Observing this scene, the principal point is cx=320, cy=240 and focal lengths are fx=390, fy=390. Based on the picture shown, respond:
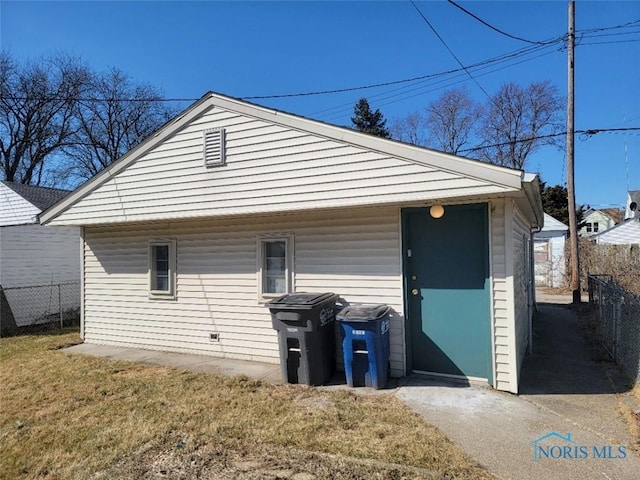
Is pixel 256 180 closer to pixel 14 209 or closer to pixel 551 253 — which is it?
pixel 14 209

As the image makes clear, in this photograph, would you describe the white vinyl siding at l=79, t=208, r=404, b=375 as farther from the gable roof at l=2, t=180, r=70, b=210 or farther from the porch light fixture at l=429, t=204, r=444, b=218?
the gable roof at l=2, t=180, r=70, b=210

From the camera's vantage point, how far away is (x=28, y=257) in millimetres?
11281

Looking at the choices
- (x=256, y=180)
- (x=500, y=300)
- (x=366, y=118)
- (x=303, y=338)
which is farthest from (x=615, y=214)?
(x=303, y=338)

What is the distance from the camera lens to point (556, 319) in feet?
33.8

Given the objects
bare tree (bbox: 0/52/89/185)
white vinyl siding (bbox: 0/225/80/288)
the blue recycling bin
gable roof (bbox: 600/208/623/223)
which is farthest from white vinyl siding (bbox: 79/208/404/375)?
gable roof (bbox: 600/208/623/223)

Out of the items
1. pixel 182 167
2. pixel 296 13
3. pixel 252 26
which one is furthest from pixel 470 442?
pixel 252 26

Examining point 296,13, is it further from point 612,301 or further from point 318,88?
point 612,301

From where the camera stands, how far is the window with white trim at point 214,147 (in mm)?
6270

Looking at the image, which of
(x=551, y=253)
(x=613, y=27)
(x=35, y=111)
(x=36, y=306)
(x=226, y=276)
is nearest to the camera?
(x=226, y=276)

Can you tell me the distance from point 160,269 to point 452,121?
2443 cm

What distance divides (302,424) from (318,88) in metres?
11.1

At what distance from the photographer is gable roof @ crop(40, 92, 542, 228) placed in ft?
14.5

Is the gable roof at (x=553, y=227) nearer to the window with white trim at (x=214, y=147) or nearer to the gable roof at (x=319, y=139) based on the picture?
the gable roof at (x=319, y=139)

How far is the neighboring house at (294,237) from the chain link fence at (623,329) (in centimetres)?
131
